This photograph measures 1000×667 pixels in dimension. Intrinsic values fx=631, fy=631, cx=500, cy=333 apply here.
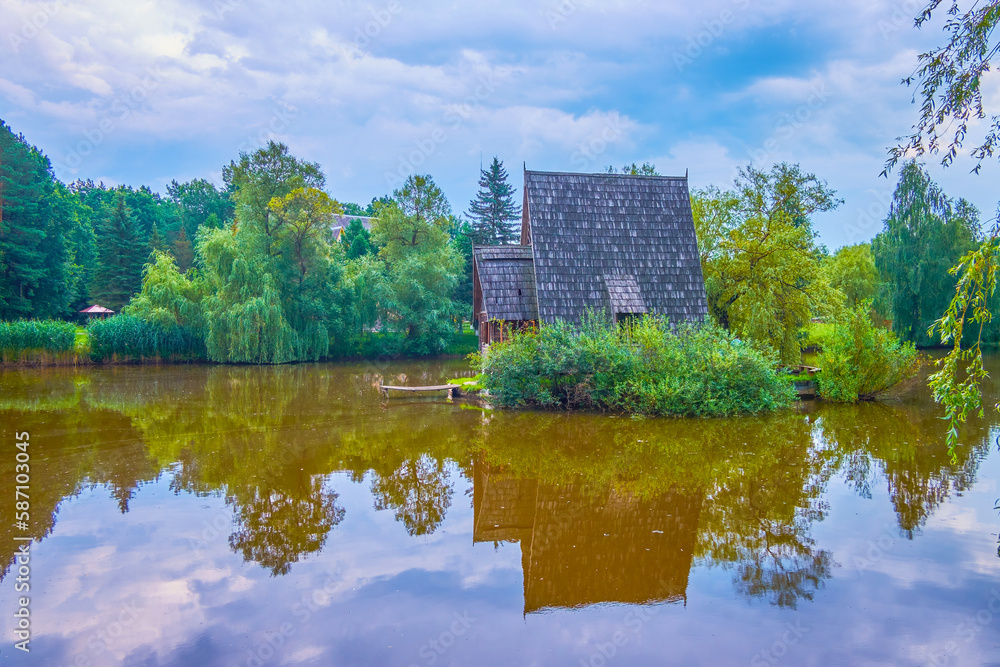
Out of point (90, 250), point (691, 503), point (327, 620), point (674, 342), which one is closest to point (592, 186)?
point (674, 342)

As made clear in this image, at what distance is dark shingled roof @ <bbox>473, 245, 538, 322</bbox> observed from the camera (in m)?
20.8

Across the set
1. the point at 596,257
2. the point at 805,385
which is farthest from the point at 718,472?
the point at 596,257

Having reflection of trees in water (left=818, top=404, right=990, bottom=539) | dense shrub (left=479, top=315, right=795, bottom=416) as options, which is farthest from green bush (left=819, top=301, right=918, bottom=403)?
dense shrub (left=479, top=315, right=795, bottom=416)

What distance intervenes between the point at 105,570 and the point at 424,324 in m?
29.8

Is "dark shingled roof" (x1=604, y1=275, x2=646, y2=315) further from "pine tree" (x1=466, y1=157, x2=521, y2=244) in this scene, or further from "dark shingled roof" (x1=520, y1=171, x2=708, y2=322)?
"pine tree" (x1=466, y1=157, x2=521, y2=244)

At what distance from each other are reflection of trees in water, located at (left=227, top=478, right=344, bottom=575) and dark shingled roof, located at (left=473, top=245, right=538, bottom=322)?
437 inches

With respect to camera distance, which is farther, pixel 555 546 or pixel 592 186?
pixel 592 186

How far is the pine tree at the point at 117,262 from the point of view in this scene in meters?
45.3

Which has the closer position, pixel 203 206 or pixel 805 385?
pixel 805 385

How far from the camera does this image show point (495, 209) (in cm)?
5578

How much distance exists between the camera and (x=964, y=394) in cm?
554

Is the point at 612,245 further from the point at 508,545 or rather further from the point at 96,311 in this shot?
the point at 96,311

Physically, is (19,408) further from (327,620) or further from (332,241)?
(332,241)

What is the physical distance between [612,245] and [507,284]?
372cm
